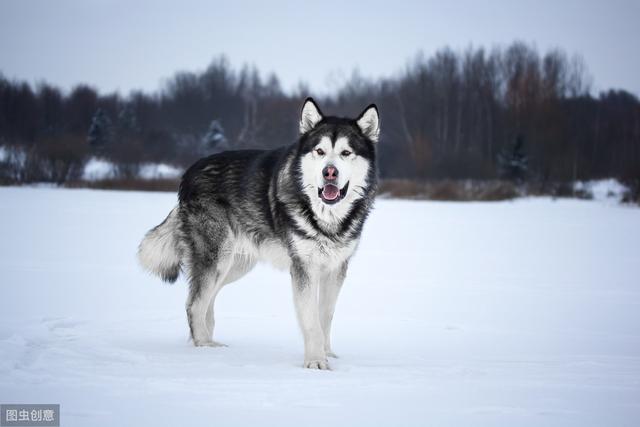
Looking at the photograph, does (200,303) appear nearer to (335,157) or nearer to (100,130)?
(335,157)

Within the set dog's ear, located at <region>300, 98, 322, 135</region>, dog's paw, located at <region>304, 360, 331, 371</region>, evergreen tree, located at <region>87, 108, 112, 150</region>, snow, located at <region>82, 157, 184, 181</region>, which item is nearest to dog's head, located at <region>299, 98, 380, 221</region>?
dog's ear, located at <region>300, 98, 322, 135</region>

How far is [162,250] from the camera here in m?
5.89

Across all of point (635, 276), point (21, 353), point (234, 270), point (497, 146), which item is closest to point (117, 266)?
point (234, 270)

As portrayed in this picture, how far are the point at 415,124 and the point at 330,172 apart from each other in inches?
2017

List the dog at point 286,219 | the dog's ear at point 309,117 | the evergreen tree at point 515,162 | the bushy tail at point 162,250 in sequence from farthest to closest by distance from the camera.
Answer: the evergreen tree at point 515,162
the bushy tail at point 162,250
the dog's ear at point 309,117
the dog at point 286,219

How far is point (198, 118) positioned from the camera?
62625mm

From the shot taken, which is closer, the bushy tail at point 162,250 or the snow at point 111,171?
the bushy tail at point 162,250

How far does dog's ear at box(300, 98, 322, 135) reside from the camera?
505 centimetres

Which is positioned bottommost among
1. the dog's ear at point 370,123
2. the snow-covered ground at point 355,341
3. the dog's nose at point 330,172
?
the snow-covered ground at point 355,341

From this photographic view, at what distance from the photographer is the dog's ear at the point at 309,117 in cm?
505

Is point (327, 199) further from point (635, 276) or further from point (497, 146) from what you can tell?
point (497, 146)

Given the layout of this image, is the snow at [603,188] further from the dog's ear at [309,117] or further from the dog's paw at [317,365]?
the dog's paw at [317,365]

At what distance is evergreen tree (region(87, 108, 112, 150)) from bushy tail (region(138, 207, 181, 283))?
34307 mm

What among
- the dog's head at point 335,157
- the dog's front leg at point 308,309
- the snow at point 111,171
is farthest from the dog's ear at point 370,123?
the snow at point 111,171
